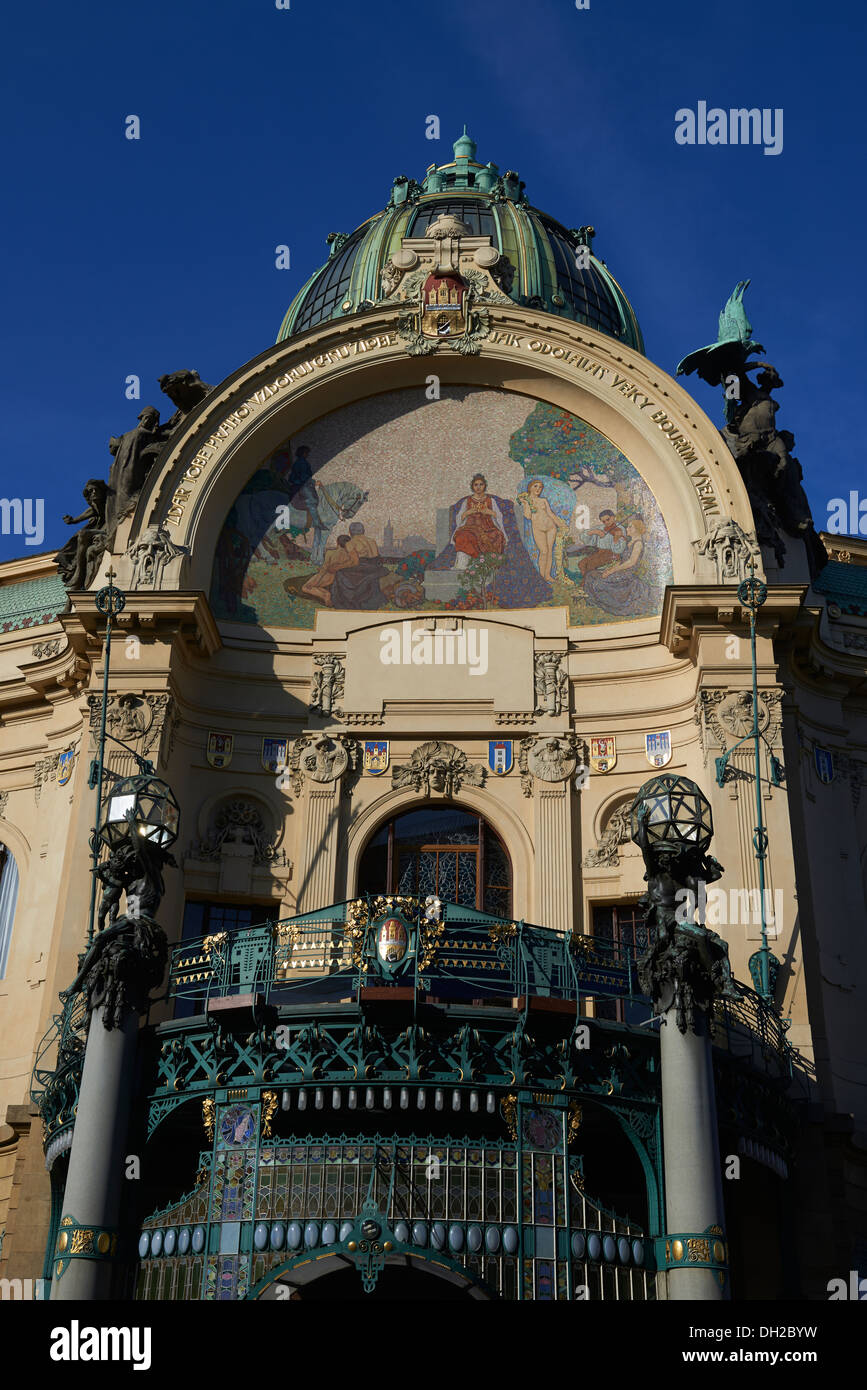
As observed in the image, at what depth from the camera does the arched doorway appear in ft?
76.5

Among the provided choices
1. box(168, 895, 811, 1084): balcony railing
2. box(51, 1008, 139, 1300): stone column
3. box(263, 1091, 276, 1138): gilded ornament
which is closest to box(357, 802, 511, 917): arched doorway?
box(168, 895, 811, 1084): balcony railing

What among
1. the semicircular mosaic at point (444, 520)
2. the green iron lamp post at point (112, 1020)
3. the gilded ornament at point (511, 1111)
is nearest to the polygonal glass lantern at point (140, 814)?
the green iron lamp post at point (112, 1020)

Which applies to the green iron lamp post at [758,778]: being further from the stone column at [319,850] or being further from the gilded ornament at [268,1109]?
the gilded ornament at [268,1109]

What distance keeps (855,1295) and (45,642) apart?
14.8 meters

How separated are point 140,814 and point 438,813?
262 inches

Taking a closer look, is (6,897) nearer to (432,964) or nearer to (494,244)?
(432,964)

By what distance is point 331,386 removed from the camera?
26.0 meters

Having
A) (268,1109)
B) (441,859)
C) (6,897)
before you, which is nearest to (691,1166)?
(268,1109)

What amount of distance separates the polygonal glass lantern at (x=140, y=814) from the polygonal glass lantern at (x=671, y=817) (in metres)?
5.04

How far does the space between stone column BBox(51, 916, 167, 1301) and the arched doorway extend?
6180mm

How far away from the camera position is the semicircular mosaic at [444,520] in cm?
2514

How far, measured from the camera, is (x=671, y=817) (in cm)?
1753

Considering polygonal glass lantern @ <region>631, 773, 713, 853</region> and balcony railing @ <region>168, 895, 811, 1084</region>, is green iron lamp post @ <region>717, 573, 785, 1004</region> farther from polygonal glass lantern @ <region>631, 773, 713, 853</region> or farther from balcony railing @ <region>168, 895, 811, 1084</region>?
polygonal glass lantern @ <region>631, 773, 713, 853</region>
